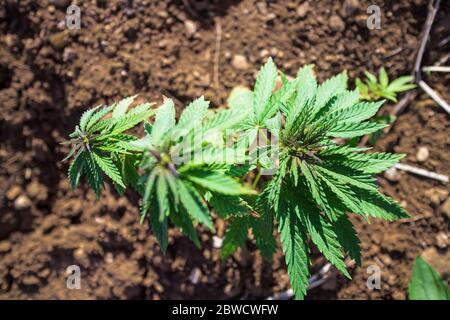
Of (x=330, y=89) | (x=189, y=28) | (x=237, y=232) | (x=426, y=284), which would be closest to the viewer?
(x=330, y=89)

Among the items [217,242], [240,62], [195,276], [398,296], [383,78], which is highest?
[240,62]

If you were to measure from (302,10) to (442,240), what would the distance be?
217 centimetres

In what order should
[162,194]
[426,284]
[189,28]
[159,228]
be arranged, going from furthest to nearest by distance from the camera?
1. [189,28]
2. [426,284]
3. [159,228]
4. [162,194]

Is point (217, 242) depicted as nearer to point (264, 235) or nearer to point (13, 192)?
point (264, 235)

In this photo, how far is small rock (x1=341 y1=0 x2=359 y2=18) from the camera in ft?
10.4

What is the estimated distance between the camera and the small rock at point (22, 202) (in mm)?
3152

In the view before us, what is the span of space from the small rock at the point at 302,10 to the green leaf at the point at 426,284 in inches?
84.2

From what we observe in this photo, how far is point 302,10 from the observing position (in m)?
3.24

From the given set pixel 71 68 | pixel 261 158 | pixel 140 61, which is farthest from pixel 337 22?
pixel 71 68

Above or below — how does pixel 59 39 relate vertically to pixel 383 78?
above

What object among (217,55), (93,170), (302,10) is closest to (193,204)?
(93,170)

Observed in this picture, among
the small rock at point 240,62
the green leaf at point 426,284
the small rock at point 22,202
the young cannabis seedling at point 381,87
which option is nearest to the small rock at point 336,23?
the young cannabis seedling at point 381,87

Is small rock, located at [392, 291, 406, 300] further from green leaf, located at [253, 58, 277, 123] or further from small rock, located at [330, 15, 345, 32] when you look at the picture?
small rock, located at [330, 15, 345, 32]

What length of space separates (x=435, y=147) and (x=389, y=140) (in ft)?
1.20
